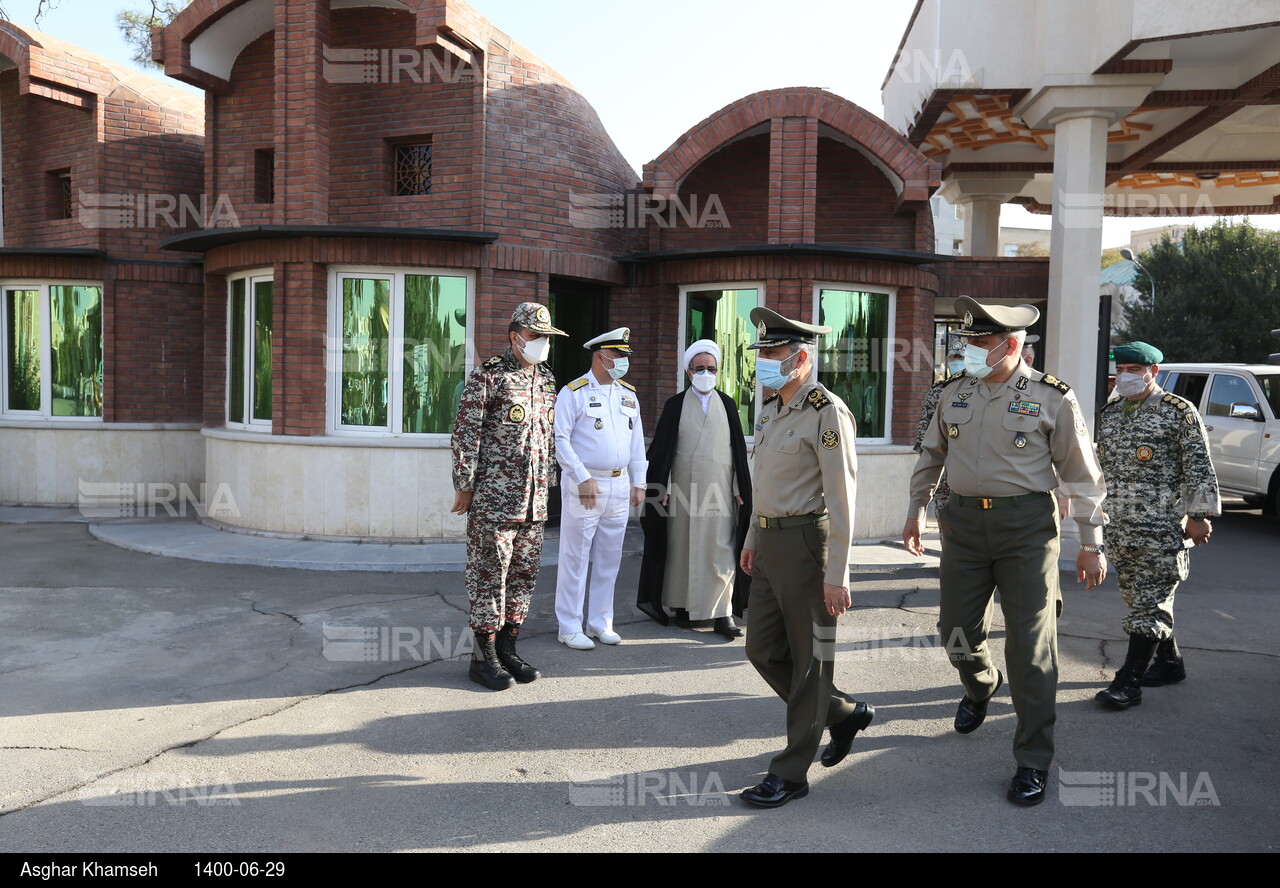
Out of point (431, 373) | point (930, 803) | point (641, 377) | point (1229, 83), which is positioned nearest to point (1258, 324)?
point (1229, 83)

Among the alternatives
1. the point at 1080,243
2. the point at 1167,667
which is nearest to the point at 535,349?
the point at 1167,667

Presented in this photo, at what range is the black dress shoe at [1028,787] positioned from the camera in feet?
12.6

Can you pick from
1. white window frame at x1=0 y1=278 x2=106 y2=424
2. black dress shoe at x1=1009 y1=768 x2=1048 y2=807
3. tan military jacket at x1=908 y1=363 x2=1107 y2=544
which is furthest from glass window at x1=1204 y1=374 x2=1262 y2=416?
white window frame at x1=0 y1=278 x2=106 y2=424

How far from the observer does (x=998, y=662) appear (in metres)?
5.92

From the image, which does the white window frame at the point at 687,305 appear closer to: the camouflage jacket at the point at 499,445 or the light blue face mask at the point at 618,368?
the light blue face mask at the point at 618,368

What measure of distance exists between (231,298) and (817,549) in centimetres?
912

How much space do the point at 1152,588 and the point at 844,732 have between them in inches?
89.6

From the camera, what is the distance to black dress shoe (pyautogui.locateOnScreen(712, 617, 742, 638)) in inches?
255

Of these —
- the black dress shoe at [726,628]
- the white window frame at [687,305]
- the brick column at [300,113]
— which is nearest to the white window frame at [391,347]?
the brick column at [300,113]

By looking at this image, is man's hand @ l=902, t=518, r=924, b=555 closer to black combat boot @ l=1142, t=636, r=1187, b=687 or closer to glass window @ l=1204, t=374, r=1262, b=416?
black combat boot @ l=1142, t=636, r=1187, b=687

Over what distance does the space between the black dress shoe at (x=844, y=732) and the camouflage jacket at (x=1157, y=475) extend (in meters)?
2.18

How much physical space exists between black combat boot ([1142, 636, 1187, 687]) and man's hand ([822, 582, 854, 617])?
2.87m

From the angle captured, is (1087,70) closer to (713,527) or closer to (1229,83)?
(1229,83)

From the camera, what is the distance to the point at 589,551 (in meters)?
6.19
